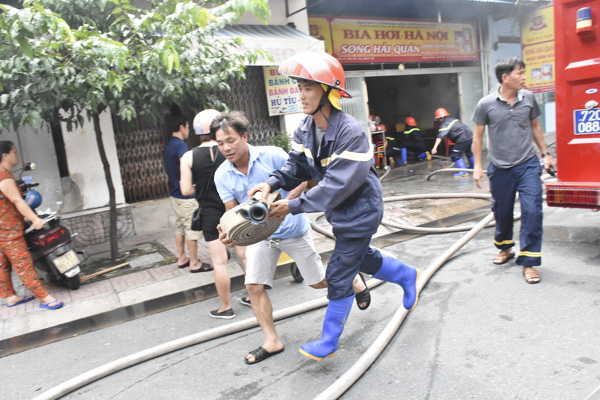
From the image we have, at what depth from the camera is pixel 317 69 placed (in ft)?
8.18

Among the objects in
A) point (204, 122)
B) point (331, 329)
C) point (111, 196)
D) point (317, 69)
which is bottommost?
point (331, 329)

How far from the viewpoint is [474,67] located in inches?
542

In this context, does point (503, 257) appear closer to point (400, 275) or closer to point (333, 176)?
point (400, 275)

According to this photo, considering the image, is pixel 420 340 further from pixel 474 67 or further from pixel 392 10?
pixel 474 67

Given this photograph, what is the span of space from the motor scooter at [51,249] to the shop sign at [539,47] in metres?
11.7

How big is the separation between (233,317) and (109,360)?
100cm

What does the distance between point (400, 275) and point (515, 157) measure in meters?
1.69

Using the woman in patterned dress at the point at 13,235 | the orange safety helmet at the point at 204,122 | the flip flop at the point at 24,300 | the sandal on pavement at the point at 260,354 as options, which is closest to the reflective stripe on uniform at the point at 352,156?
the sandal on pavement at the point at 260,354

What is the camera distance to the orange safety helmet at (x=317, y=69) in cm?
249

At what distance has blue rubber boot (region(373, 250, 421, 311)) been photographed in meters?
3.15

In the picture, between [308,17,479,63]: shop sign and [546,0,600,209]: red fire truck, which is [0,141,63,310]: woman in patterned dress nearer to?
[546,0,600,209]: red fire truck

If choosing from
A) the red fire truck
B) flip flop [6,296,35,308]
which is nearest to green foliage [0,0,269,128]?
flip flop [6,296,35,308]

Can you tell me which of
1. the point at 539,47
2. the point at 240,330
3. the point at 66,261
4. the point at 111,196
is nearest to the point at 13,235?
the point at 66,261

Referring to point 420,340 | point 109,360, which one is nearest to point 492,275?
point 420,340
